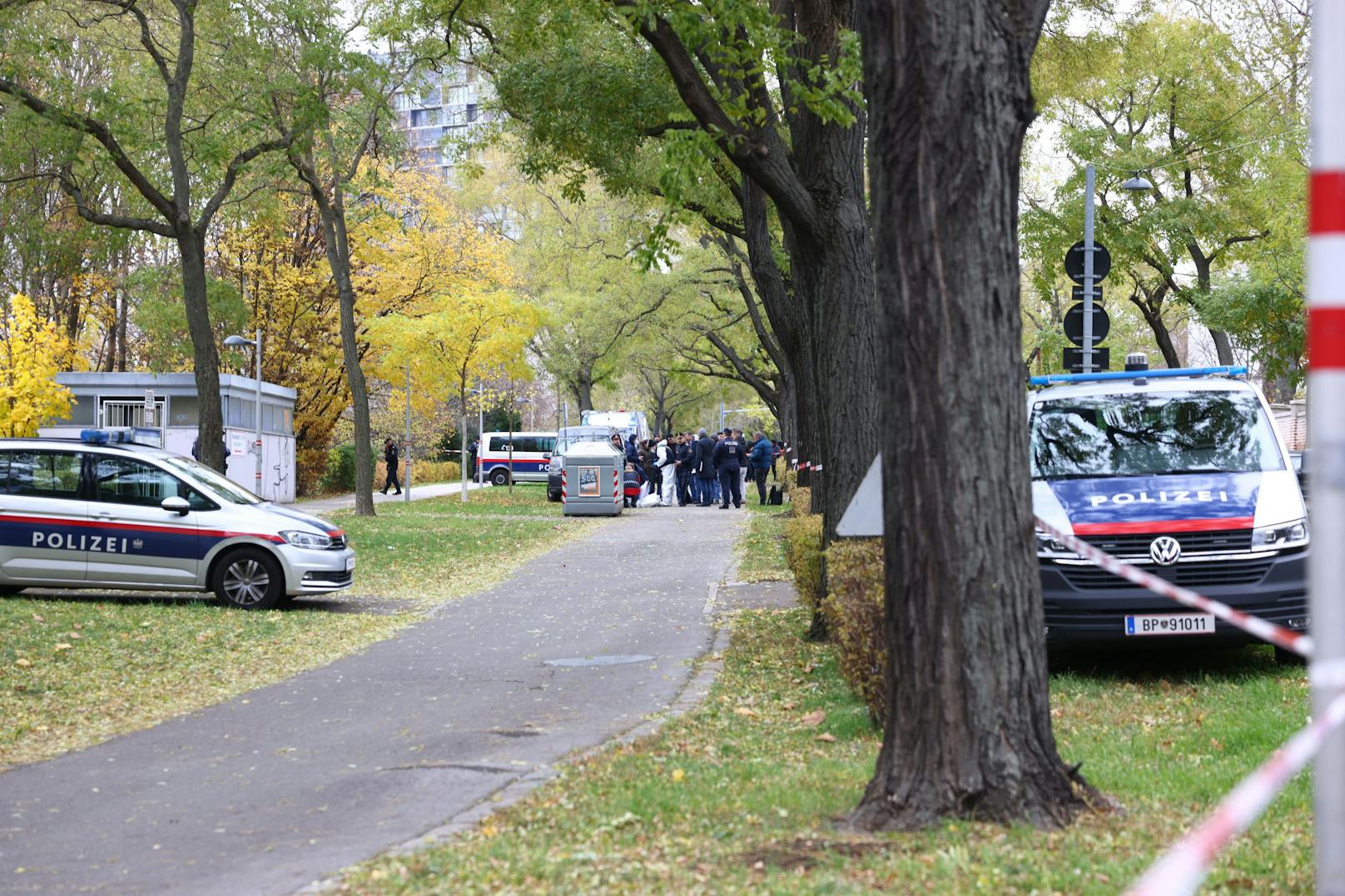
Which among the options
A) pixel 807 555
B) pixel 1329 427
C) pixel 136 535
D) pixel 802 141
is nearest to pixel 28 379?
pixel 136 535

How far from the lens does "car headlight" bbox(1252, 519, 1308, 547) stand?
31.9ft

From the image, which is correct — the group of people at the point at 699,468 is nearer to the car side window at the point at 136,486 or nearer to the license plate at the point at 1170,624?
the car side window at the point at 136,486

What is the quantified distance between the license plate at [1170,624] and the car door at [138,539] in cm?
964

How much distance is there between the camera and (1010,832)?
5.10 metres

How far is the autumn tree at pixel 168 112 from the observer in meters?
20.8

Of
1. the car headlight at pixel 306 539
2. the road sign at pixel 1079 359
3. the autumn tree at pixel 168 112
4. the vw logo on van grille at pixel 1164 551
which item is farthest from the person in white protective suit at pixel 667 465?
the vw logo on van grille at pixel 1164 551

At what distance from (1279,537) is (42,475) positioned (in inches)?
466

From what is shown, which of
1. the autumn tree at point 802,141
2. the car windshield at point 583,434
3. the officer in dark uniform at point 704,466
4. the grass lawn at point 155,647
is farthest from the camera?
the car windshield at point 583,434

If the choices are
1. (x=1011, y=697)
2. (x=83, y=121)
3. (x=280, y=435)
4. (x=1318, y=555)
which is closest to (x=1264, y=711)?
(x=1011, y=697)

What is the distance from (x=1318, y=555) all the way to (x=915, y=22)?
303 cm

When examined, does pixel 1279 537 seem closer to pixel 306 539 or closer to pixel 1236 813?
pixel 1236 813

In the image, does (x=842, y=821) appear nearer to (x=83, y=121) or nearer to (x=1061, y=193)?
(x=83, y=121)

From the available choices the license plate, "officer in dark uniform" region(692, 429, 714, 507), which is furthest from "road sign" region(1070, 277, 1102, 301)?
"officer in dark uniform" region(692, 429, 714, 507)

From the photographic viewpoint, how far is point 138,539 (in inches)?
597
